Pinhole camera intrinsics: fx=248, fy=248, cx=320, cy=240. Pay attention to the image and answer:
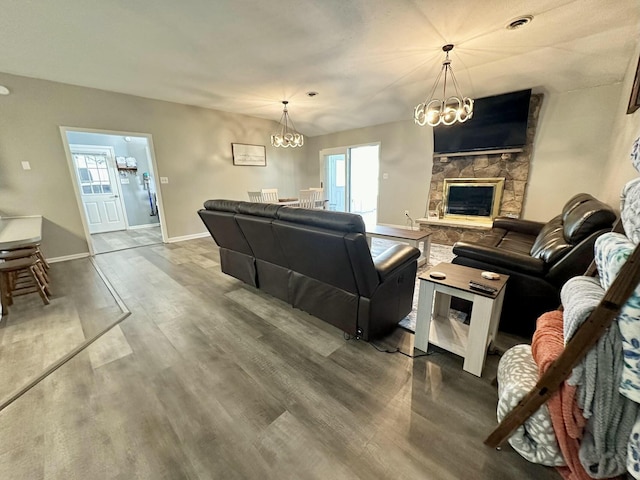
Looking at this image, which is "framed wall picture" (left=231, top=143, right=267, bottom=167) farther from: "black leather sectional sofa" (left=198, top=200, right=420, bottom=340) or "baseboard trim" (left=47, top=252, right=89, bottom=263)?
"black leather sectional sofa" (left=198, top=200, right=420, bottom=340)

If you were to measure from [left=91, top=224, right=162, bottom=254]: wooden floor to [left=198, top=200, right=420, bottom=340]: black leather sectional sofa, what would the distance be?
11.3 ft

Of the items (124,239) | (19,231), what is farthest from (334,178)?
(19,231)

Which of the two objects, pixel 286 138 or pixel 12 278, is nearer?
pixel 12 278

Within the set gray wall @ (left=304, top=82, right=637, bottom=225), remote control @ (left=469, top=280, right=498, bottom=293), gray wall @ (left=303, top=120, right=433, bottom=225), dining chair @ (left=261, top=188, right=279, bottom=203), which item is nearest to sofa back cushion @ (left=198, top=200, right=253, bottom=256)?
remote control @ (left=469, top=280, right=498, bottom=293)

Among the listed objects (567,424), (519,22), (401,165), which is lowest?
(567,424)

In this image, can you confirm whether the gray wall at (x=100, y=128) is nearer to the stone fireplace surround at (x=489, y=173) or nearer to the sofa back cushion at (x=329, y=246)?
the sofa back cushion at (x=329, y=246)

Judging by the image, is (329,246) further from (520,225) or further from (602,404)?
(520,225)

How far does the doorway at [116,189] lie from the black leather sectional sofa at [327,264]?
3.68m

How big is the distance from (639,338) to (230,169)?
622cm

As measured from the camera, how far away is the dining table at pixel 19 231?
2262mm

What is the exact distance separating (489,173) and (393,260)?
3.75 m

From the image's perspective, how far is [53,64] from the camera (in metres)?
3.14

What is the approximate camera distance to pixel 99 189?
5.89 m

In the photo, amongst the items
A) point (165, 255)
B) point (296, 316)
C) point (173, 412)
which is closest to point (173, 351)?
point (173, 412)
